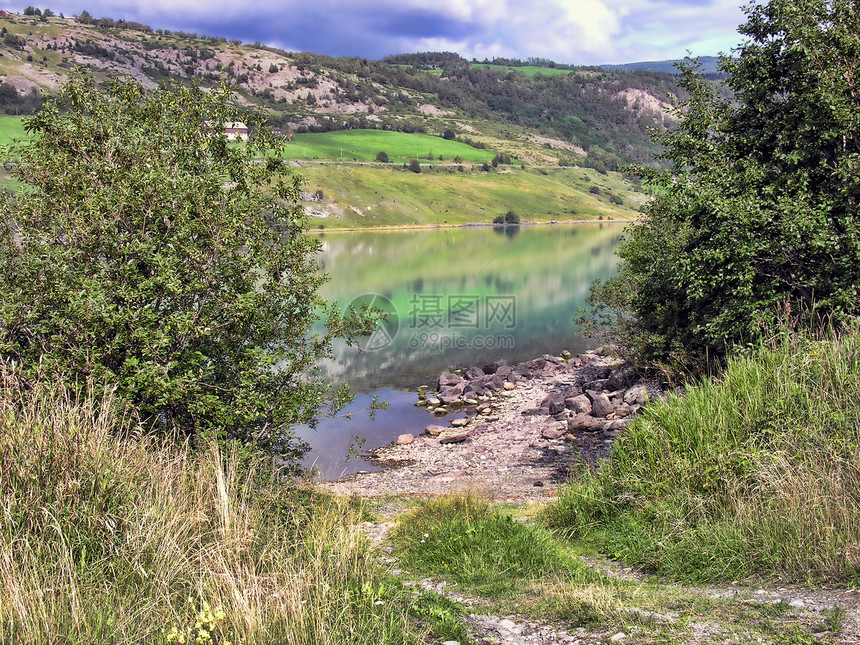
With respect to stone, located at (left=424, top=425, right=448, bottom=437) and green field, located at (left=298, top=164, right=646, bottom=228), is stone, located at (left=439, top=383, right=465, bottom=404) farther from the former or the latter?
green field, located at (left=298, top=164, right=646, bottom=228)

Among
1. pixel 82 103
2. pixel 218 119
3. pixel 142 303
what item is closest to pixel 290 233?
pixel 218 119

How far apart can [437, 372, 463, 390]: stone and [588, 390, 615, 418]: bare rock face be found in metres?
8.96

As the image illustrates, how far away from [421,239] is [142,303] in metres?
123

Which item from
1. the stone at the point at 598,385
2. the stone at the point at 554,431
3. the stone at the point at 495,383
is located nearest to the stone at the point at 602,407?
the stone at the point at 554,431

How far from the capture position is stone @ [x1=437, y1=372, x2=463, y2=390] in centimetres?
3070

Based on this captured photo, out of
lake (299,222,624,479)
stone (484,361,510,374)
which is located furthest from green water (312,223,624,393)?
stone (484,361,510,374)

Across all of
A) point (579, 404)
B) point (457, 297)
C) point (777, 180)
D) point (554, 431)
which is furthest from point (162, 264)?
point (457, 297)

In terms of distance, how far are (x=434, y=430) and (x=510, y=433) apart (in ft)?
10.8

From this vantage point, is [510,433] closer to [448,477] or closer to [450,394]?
[448,477]

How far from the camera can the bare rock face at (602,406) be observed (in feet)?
74.1

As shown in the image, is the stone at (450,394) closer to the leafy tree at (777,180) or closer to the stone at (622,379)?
the stone at (622,379)

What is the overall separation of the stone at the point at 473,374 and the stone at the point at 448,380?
87cm

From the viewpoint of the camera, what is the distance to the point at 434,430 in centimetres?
2452

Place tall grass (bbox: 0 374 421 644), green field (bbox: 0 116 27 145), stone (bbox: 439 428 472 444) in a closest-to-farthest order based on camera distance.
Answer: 1. tall grass (bbox: 0 374 421 644)
2. stone (bbox: 439 428 472 444)
3. green field (bbox: 0 116 27 145)
